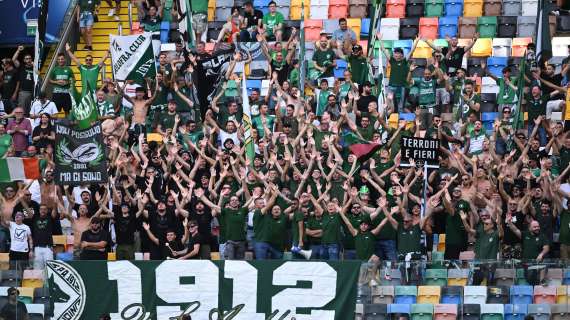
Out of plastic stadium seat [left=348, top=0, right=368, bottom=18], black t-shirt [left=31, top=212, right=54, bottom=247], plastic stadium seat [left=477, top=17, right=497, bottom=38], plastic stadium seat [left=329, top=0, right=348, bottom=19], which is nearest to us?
black t-shirt [left=31, top=212, right=54, bottom=247]

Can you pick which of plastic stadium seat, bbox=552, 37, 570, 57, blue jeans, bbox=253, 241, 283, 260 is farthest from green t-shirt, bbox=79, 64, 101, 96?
plastic stadium seat, bbox=552, 37, 570, 57

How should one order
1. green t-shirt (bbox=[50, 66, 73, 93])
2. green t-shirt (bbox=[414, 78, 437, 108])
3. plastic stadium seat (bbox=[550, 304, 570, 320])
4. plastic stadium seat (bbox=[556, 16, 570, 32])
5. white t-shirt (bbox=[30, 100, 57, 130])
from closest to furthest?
plastic stadium seat (bbox=[550, 304, 570, 320]), green t-shirt (bbox=[414, 78, 437, 108]), white t-shirt (bbox=[30, 100, 57, 130]), green t-shirt (bbox=[50, 66, 73, 93]), plastic stadium seat (bbox=[556, 16, 570, 32])

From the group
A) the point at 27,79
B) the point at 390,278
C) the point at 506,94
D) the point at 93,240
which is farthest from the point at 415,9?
the point at 390,278

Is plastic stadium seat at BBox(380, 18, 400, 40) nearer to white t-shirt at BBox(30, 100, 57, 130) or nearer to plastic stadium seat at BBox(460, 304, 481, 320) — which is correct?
white t-shirt at BBox(30, 100, 57, 130)

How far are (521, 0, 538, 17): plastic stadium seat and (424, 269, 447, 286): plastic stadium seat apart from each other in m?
10.6

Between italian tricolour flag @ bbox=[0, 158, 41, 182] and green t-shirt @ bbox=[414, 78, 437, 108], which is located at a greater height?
green t-shirt @ bbox=[414, 78, 437, 108]

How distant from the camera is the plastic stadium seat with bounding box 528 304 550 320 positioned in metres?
30.7

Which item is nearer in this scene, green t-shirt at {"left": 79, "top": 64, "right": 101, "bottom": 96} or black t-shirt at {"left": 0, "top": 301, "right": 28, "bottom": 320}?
black t-shirt at {"left": 0, "top": 301, "right": 28, "bottom": 320}

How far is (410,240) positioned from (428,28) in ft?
28.6

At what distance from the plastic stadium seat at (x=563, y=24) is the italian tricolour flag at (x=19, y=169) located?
1173 cm

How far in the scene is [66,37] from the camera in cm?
4150

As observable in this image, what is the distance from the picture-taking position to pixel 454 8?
40.5 m

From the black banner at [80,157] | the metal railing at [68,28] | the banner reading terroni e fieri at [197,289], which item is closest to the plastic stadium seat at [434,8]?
the metal railing at [68,28]

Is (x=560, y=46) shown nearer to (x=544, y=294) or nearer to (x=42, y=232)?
(x=544, y=294)
